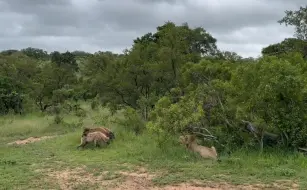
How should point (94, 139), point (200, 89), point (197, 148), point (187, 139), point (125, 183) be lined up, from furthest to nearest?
point (94, 139) → point (200, 89) → point (187, 139) → point (197, 148) → point (125, 183)

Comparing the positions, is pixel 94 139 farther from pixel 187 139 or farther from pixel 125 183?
pixel 125 183

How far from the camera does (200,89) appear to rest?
12.2m

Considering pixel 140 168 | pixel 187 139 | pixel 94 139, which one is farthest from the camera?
pixel 94 139

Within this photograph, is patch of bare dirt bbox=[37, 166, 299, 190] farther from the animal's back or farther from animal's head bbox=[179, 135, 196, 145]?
the animal's back

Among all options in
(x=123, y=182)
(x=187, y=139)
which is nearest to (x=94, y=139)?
(x=187, y=139)

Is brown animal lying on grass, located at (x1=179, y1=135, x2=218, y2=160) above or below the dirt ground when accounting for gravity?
above

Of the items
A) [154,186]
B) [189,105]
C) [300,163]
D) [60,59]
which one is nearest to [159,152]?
[189,105]

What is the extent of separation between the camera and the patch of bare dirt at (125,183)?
7.73 metres

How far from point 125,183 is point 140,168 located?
1.33 metres

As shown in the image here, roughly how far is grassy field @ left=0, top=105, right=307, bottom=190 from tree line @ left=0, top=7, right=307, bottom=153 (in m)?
0.84

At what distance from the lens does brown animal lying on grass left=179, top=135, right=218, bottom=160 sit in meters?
10.2

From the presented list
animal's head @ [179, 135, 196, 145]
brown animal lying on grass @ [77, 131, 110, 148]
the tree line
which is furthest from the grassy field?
the tree line

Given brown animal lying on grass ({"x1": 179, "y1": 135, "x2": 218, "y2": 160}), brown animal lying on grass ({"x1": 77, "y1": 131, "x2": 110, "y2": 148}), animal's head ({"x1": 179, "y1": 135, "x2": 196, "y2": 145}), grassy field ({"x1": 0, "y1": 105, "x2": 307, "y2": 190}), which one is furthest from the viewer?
brown animal lying on grass ({"x1": 77, "y1": 131, "x2": 110, "y2": 148})

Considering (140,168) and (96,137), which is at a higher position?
(96,137)
